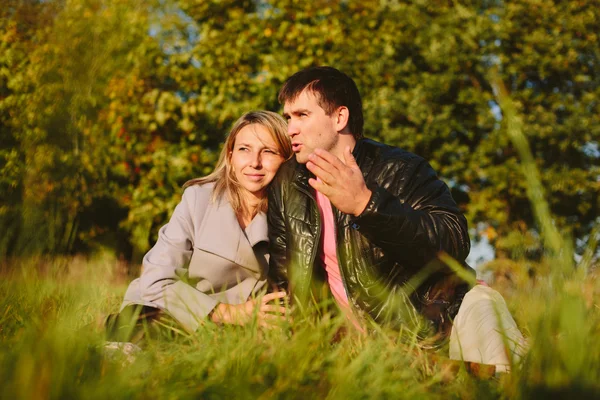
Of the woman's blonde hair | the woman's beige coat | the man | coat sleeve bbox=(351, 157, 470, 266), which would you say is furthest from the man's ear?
the woman's beige coat

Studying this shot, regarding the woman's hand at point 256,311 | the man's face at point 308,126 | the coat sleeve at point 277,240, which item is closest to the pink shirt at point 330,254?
the coat sleeve at point 277,240

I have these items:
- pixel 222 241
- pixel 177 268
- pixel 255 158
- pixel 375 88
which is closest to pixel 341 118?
pixel 255 158

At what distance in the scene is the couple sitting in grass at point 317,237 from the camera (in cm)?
243

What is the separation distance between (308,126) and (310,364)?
1.78 m

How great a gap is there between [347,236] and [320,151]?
78cm

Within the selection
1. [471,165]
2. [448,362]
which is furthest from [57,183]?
[471,165]

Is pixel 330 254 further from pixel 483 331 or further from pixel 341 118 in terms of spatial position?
pixel 483 331

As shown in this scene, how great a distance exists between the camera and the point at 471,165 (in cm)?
825

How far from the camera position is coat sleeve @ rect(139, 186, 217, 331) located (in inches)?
102

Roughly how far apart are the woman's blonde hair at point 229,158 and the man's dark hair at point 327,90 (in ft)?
0.56

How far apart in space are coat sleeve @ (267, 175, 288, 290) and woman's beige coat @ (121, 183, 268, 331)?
0.17 ft

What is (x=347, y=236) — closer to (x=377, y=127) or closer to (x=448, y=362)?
(x=448, y=362)

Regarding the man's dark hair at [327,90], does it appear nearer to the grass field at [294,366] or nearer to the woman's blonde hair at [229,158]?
the woman's blonde hair at [229,158]

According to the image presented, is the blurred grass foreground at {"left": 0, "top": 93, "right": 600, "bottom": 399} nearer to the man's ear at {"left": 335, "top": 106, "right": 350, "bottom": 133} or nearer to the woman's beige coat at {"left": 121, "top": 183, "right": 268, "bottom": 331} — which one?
the woman's beige coat at {"left": 121, "top": 183, "right": 268, "bottom": 331}
